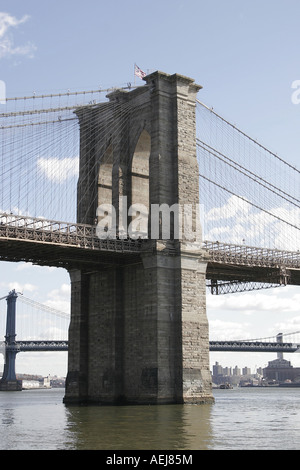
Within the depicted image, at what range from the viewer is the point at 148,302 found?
5062 cm

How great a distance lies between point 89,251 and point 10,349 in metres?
100.0

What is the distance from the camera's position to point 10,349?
143875mm

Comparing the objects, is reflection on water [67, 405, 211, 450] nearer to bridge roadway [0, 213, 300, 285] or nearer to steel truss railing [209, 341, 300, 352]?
bridge roadway [0, 213, 300, 285]

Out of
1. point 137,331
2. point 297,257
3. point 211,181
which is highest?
point 211,181

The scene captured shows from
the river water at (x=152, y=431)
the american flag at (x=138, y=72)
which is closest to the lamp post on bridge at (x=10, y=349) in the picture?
the american flag at (x=138, y=72)

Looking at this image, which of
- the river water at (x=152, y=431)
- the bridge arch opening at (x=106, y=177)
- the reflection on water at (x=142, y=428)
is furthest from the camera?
the bridge arch opening at (x=106, y=177)

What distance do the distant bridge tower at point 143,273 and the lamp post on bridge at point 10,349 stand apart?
8999 cm

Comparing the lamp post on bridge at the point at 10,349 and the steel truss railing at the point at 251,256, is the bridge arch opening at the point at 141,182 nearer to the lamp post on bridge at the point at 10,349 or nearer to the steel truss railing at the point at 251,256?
the steel truss railing at the point at 251,256

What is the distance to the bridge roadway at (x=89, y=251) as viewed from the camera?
45.6 metres

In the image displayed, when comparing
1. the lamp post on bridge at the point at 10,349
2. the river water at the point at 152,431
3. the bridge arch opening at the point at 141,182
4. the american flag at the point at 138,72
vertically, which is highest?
the american flag at the point at 138,72

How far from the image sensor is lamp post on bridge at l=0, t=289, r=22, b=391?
143 meters

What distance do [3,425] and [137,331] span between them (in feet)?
58.1
